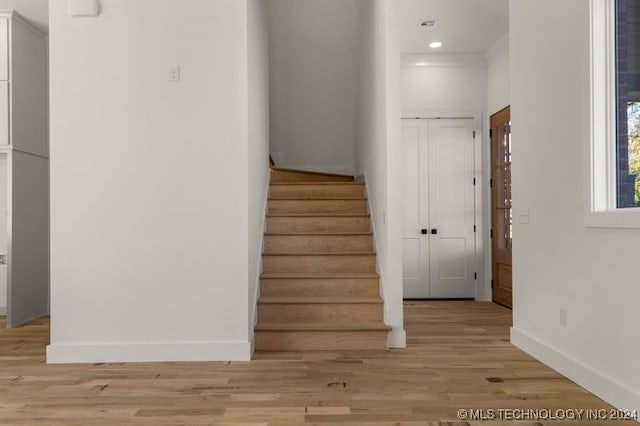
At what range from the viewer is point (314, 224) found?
464 cm

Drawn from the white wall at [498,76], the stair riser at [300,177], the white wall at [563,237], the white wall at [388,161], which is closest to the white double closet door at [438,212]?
the white wall at [498,76]

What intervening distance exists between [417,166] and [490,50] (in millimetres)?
1535

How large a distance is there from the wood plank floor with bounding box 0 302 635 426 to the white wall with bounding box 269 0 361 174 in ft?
11.6

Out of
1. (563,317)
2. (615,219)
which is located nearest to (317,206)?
(563,317)

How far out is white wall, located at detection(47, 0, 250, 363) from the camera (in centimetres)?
329

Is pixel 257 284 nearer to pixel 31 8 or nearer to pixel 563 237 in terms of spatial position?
pixel 563 237

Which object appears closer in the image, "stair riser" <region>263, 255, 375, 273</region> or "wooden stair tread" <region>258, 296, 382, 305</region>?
"wooden stair tread" <region>258, 296, 382, 305</region>

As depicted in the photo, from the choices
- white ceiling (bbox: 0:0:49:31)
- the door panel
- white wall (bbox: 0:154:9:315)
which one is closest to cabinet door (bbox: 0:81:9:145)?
white wall (bbox: 0:154:9:315)

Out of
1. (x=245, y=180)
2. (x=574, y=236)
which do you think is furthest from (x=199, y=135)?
(x=574, y=236)

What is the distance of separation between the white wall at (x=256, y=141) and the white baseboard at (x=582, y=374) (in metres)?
1.95

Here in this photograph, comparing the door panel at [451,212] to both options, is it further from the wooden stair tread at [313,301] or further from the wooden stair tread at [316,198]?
the wooden stair tread at [313,301]

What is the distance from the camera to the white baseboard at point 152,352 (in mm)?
3266

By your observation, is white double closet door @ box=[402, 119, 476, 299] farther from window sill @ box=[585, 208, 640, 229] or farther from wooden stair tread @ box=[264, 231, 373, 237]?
window sill @ box=[585, 208, 640, 229]

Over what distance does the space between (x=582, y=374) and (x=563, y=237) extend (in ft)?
2.61
